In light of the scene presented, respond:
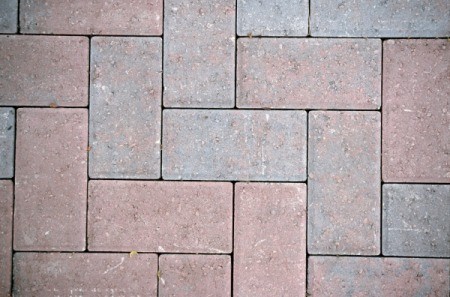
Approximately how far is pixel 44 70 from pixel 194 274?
1.15 m

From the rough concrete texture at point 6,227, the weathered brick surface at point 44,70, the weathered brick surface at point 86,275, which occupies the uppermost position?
the weathered brick surface at point 44,70

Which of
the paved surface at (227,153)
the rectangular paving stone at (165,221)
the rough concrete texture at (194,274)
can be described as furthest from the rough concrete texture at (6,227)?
the rough concrete texture at (194,274)

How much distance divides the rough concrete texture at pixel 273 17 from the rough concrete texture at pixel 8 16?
3.34 ft

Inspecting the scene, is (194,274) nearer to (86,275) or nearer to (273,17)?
(86,275)

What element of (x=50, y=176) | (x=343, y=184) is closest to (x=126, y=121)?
(x=50, y=176)

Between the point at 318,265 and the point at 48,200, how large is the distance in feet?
4.12

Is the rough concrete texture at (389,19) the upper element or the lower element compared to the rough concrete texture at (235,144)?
upper

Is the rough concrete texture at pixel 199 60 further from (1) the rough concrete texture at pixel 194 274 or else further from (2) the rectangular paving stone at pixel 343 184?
(1) the rough concrete texture at pixel 194 274

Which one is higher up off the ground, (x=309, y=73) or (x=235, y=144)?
(x=309, y=73)

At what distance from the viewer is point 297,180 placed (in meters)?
1.77

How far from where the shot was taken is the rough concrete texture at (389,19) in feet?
5.82

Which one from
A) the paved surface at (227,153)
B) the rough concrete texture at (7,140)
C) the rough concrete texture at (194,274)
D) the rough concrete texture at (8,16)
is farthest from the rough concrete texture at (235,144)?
the rough concrete texture at (8,16)

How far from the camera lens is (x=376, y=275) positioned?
1768mm

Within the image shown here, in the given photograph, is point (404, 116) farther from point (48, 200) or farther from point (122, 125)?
point (48, 200)
